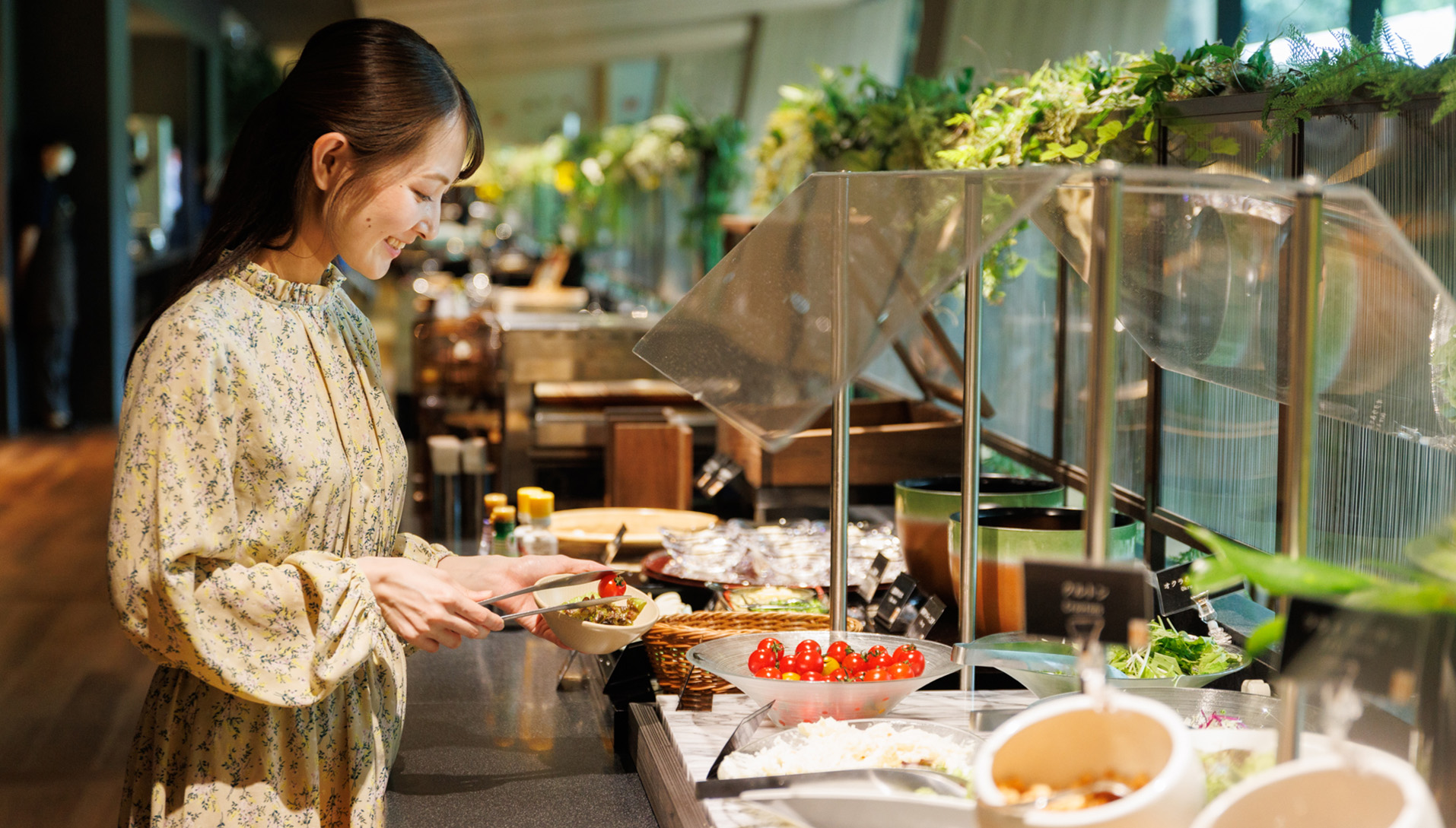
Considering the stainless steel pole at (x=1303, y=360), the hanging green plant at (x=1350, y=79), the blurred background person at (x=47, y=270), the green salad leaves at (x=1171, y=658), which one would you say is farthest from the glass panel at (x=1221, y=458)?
the blurred background person at (x=47, y=270)

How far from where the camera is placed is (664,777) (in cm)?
164

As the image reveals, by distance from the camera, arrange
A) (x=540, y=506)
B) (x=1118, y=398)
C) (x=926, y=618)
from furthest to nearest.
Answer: (x=540, y=506), (x=1118, y=398), (x=926, y=618)

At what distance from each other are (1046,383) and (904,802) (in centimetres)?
189

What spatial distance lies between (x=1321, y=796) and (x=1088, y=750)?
169 millimetres

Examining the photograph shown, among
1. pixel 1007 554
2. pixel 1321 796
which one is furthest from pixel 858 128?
pixel 1321 796

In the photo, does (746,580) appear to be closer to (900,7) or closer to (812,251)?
(812,251)

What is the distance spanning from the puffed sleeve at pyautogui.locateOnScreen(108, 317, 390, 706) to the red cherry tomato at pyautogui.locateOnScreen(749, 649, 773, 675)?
51 centimetres

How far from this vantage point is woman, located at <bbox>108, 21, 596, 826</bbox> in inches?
54.2

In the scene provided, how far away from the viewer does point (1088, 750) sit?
1.01m

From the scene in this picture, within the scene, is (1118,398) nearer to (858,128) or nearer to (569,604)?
(569,604)

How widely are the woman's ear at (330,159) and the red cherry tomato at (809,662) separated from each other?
842 mm

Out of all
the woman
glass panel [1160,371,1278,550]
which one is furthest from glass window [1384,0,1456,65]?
the woman

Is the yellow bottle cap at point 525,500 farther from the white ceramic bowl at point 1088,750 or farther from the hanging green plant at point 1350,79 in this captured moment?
the white ceramic bowl at point 1088,750

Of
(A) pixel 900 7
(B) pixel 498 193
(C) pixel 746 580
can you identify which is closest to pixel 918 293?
(C) pixel 746 580
